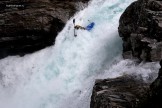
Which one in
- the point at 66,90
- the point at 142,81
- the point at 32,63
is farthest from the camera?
the point at 32,63

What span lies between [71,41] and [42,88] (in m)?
3.44

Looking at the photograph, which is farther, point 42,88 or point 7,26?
point 7,26

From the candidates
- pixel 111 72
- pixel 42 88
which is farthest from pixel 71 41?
A: pixel 111 72

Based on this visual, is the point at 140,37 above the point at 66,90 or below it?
above

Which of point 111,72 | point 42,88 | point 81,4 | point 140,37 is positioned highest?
point 81,4

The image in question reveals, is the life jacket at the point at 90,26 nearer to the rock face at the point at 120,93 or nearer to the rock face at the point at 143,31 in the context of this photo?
the rock face at the point at 143,31

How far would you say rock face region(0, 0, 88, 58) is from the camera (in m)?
21.4

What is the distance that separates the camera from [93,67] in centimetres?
1925

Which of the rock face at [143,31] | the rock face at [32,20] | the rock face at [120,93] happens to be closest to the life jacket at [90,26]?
the rock face at [32,20]

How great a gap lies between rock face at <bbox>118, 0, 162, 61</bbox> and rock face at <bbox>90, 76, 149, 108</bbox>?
5.95 feet

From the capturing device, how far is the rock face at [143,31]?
16297 millimetres

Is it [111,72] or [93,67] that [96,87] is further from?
[93,67]

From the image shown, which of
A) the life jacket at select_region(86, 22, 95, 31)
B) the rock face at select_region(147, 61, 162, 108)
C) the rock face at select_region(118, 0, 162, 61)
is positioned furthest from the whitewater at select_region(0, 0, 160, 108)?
the rock face at select_region(147, 61, 162, 108)

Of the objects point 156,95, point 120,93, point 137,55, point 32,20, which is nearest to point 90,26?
point 32,20
